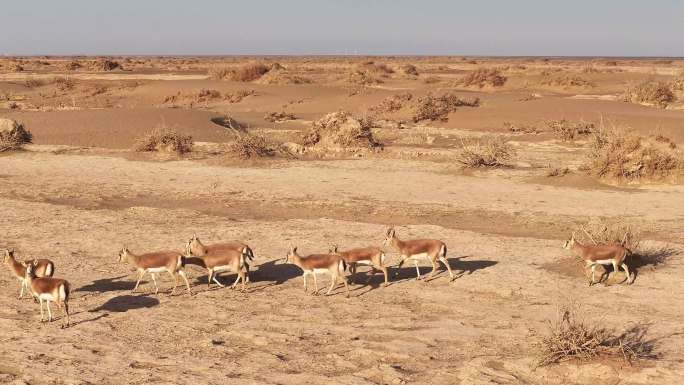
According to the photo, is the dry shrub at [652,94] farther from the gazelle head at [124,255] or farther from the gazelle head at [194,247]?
the gazelle head at [124,255]

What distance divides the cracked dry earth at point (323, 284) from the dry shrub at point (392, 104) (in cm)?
1885

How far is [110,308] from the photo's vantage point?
11.5 metres

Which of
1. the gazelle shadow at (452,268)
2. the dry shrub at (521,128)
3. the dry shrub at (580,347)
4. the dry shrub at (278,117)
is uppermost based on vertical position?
the dry shrub at (278,117)

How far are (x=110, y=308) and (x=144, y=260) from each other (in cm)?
108

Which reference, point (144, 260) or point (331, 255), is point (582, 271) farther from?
point (144, 260)

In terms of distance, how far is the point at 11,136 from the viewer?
28.6 metres

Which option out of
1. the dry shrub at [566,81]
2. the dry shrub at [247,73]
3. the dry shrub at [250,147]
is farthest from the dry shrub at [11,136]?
the dry shrub at [566,81]

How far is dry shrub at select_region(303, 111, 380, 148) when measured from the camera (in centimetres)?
2875

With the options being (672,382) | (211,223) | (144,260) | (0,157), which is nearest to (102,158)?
(0,157)

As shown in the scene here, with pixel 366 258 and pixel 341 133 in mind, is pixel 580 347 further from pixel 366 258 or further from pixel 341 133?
pixel 341 133

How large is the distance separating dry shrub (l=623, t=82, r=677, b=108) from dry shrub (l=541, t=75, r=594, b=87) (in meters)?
12.1

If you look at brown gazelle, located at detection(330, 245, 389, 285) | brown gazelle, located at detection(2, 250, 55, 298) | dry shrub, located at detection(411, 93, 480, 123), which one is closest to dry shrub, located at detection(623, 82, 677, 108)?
dry shrub, located at detection(411, 93, 480, 123)

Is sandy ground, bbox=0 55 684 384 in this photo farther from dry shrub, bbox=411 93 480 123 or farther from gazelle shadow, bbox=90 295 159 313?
dry shrub, bbox=411 93 480 123

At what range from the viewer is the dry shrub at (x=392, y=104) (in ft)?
138
